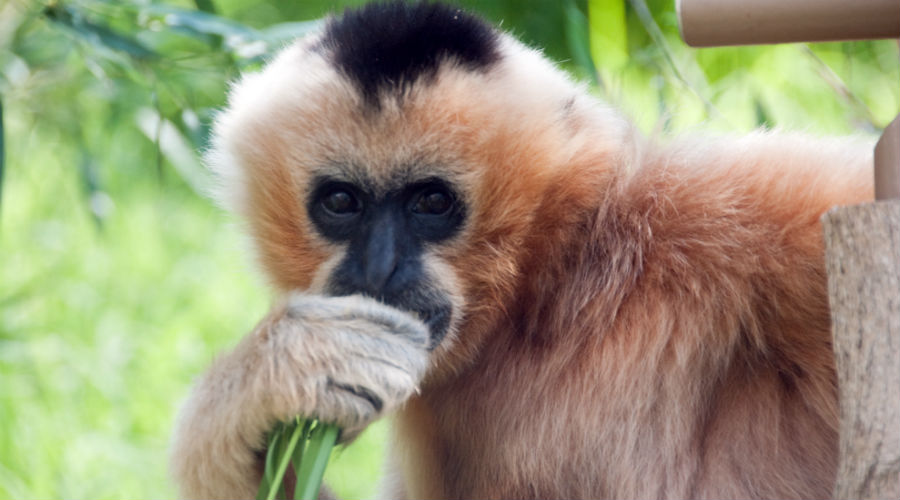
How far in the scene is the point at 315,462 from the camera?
2.07 metres

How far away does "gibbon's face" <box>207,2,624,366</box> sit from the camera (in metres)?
2.61

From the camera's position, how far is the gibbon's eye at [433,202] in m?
2.64

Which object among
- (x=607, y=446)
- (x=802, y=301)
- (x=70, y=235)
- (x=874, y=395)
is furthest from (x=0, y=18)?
(x=874, y=395)

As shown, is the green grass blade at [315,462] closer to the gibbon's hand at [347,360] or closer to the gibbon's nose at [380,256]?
the gibbon's hand at [347,360]

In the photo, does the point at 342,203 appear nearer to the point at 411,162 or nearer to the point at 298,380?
the point at 411,162

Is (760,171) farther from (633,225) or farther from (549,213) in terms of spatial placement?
(549,213)

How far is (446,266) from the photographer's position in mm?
2633

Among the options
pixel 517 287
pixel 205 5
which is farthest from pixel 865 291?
pixel 205 5

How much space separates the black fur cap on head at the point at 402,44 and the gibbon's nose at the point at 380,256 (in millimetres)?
328

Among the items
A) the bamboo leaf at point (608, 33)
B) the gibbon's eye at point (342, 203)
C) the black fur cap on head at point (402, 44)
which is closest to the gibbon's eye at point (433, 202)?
the gibbon's eye at point (342, 203)

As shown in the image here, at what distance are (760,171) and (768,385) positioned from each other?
516 mm

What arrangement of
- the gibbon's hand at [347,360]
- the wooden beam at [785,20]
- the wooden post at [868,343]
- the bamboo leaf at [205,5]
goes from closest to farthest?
the wooden post at [868,343]
the wooden beam at [785,20]
the gibbon's hand at [347,360]
the bamboo leaf at [205,5]

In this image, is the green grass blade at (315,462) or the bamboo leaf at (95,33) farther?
the bamboo leaf at (95,33)

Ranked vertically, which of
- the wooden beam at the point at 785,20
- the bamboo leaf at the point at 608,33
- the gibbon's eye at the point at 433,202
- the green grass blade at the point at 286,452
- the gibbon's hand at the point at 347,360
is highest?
the bamboo leaf at the point at 608,33
